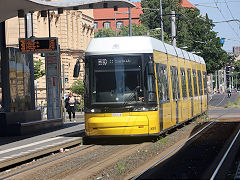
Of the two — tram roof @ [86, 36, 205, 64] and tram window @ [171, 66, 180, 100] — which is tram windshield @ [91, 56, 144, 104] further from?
tram window @ [171, 66, 180, 100]

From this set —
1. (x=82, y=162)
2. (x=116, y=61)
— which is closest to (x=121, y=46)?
(x=116, y=61)

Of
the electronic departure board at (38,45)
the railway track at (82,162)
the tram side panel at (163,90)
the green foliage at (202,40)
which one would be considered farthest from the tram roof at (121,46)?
the green foliage at (202,40)

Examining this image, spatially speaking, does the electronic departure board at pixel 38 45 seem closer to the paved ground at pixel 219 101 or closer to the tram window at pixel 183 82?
the tram window at pixel 183 82

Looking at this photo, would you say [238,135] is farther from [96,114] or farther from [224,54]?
[224,54]

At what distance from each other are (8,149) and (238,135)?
7646mm

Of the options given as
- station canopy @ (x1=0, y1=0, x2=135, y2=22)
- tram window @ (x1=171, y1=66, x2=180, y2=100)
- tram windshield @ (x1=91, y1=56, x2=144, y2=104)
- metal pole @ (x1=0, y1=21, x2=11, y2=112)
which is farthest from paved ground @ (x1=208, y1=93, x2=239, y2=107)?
tram windshield @ (x1=91, y1=56, x2=144, y2=104)

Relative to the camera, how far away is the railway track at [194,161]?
33.7 feet

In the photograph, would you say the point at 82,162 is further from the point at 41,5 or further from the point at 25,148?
the point at 41,5

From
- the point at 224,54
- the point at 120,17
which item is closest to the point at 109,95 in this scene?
the point at 224,54

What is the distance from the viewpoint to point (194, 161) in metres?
12.1

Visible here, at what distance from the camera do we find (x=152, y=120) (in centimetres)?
1639

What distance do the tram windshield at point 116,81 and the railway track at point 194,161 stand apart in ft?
6.70

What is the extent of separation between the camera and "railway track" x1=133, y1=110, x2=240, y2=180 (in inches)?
404

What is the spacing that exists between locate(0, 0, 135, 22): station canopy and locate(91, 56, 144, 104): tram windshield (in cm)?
277
